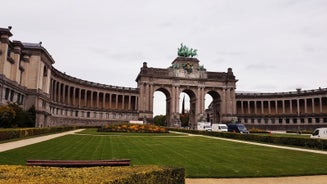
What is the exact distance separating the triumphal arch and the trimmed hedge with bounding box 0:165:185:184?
10007 centimetres

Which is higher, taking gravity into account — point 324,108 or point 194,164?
point 324,108

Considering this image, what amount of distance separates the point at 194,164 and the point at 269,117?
4386 inches

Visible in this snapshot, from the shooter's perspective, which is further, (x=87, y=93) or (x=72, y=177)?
(x=87, y=93)

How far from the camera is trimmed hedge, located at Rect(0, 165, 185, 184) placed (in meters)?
6.54

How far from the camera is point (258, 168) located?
1634 cm

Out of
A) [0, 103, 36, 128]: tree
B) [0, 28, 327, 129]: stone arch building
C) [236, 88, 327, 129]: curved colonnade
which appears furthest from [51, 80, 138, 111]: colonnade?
[236, 88, 327, 129]: curved colonnade

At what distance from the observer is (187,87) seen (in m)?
115

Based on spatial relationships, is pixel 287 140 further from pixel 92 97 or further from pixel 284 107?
pixel 284 107

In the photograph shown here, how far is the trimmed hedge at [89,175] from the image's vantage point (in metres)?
6.54

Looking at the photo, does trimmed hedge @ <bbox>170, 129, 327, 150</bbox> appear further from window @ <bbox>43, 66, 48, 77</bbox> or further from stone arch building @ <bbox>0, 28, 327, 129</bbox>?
stone arch building @ <bbox>0, 28, 327, 129</bbox>

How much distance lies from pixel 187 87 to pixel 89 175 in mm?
108695

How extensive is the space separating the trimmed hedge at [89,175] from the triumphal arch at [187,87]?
100066 mm

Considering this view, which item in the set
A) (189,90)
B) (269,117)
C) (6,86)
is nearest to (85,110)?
(189,90)

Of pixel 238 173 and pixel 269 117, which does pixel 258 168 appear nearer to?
→ pixel 238 173
